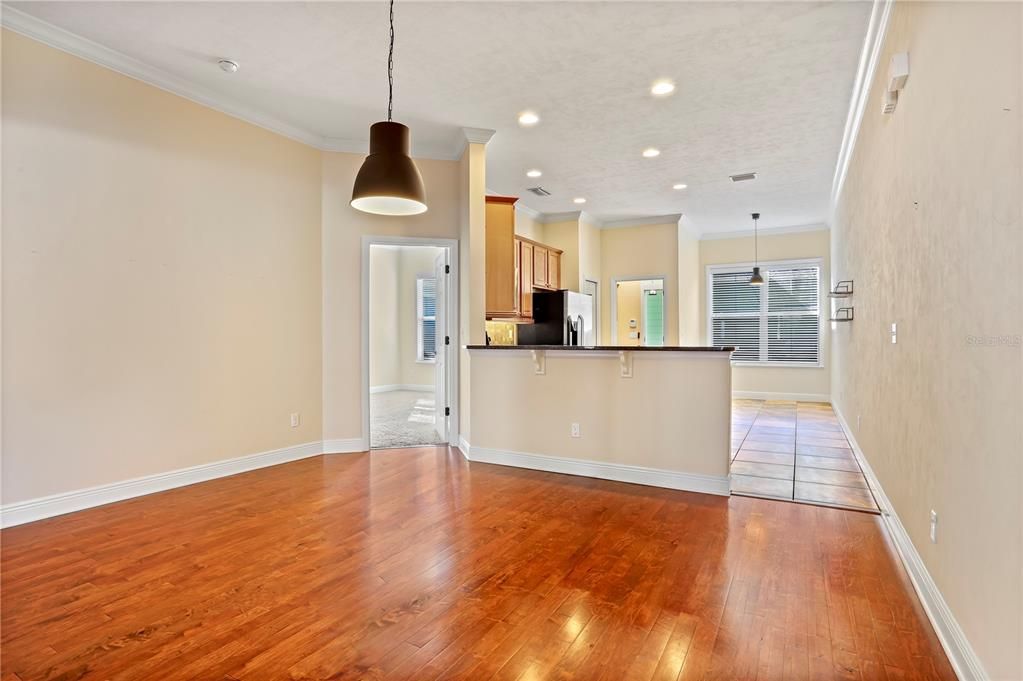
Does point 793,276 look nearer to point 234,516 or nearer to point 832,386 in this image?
point 832,386

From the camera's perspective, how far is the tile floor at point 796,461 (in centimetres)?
370

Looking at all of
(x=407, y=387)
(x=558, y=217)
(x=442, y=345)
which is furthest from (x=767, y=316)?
(x=407, y=387)

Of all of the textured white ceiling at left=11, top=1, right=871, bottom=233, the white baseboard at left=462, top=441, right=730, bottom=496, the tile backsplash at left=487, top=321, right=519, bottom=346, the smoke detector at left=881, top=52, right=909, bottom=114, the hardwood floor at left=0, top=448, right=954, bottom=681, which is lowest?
the hardwood floor at left=0, top=448, right=954, bottom=681

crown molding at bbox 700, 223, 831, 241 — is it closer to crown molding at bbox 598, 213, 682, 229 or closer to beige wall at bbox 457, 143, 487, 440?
crown molding at bbox 598, 213, 682, 229

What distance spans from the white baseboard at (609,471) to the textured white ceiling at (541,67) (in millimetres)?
2984

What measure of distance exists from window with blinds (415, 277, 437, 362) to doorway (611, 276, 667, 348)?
3.57m

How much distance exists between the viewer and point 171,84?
3.83 meters

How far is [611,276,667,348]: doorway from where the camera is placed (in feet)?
31.1

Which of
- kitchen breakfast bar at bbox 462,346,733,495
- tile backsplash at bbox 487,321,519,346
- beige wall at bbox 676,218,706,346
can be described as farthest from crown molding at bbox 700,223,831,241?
kitchen breakfast bar at bbox 462,346,733,495

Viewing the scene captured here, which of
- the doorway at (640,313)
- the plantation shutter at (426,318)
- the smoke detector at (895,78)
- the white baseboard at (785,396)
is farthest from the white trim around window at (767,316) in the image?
the smoke detector at (895,78)

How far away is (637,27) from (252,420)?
13.9 feet

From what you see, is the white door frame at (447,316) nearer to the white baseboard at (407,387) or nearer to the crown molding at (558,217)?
the crown molding at (558,217)

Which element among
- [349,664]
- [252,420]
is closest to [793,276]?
[252,420]

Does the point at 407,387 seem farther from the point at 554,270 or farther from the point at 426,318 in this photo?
the point at 554,270
